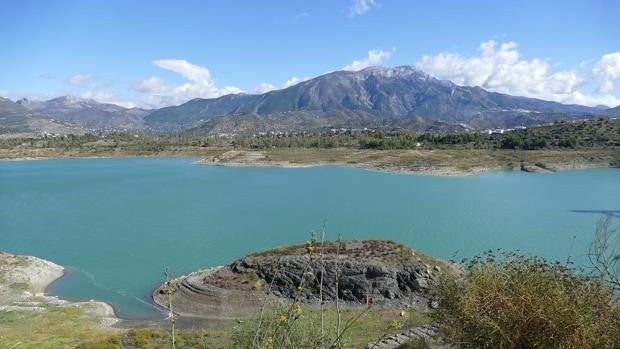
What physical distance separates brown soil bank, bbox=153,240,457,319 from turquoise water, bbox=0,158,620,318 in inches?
126

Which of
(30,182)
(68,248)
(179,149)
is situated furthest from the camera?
(179,149)

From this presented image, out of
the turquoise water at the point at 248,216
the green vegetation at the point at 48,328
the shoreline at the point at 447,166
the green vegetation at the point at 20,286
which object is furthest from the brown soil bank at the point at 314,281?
the shoreline at the point at 447,166

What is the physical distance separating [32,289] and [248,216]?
26.3 meters

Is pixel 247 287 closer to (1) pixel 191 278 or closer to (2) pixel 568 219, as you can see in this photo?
(1) pixel 191 278

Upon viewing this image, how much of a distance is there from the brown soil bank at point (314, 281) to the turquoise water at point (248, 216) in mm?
3211

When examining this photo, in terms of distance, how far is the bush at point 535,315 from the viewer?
7.71 meters

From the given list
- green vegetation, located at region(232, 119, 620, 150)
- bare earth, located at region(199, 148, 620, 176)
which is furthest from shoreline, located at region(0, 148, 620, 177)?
green vegetation, located at region(232, 119, 620, 150)

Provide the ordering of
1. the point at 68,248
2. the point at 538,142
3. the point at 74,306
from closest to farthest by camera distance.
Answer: the point at 74,306 < the point at 68,248 < the point at 538,142

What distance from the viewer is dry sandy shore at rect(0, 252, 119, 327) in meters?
28.3

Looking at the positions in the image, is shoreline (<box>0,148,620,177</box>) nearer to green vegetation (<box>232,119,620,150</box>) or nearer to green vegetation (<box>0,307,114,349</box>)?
green vegetation (<box>232,119,620,150</box>)

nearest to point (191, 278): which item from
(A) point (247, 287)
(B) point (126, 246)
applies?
(A) point (247, 287)

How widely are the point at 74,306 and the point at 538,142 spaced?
360 feet

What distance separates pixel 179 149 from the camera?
6186 inches

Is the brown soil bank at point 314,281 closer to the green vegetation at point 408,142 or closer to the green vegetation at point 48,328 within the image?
the green vegetation at point 48,328
